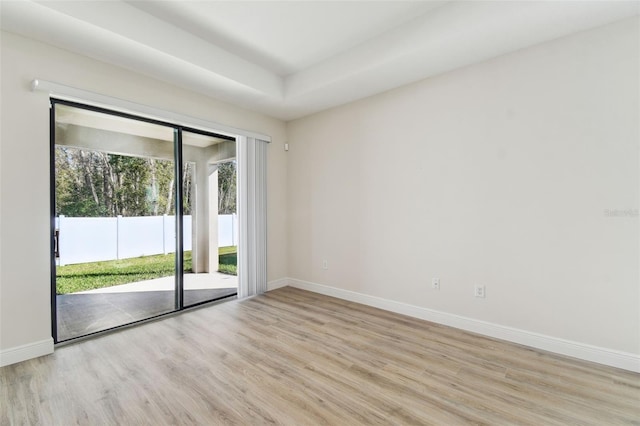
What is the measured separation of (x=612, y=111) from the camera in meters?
2.16

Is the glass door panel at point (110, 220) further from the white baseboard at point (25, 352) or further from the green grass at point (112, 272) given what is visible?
the white baseboard at point (25, 352)

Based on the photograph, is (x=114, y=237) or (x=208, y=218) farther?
(x=208, y=218)

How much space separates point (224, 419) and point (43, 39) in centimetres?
318

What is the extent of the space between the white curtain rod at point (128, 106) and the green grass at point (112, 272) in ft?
5.02

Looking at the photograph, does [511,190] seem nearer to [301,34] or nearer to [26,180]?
[301,34]

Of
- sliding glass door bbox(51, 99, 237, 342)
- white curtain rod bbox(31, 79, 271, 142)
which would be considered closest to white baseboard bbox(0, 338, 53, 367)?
sliding glass door bbox(51, 99, 237, 342)

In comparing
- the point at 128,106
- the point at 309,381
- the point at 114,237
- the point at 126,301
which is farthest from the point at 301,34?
the point at 126,301

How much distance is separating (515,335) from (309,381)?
1.89 m

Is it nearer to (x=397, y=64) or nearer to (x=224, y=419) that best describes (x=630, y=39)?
(x=397, y=64)

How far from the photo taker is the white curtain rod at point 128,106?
7.86 feet

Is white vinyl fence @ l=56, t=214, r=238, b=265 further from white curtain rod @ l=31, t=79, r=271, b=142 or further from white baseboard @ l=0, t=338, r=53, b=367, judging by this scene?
white curtain rod @ l=31, t=79, r=271, b=142

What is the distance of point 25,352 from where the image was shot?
2.29 meters

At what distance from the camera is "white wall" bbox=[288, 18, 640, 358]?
2160 millimetres

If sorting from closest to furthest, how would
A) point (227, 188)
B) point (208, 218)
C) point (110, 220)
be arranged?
point (110, 220) → point (208, 218) → point (227, 188)
